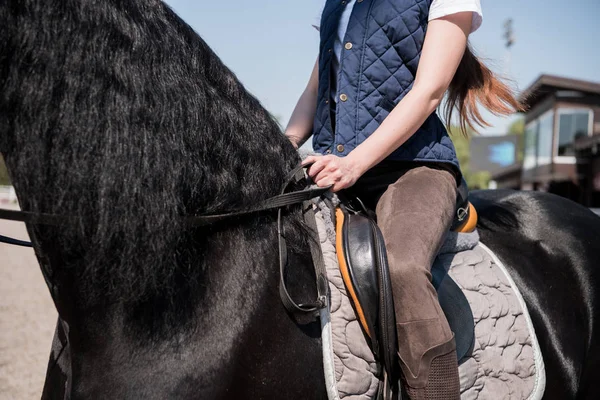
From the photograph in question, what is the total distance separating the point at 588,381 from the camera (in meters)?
2.69

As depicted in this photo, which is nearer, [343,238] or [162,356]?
[162,356]

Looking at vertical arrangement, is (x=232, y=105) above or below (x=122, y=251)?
above

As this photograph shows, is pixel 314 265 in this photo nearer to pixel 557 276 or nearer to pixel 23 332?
pixel 557 276

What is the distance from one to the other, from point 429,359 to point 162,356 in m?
0.85

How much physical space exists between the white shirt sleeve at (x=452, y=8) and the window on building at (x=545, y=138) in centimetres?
1955

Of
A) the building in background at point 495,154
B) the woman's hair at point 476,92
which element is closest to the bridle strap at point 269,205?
the woman's hair at point 476,92

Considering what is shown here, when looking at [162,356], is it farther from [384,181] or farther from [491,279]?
[491,279]

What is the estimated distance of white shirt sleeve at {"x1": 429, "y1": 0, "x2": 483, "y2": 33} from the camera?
76.8 inches

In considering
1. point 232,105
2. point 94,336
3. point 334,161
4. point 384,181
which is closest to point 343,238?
point 334,161

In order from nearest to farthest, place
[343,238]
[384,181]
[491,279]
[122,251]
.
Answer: [122,251] → [343,238] → [384,181] → [491,279]

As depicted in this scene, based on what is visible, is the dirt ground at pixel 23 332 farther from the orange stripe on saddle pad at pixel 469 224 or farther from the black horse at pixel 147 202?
the orange stripe on saddle pad at pixel 469 224

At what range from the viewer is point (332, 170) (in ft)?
6.17

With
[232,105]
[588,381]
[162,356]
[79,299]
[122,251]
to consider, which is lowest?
[588,381]

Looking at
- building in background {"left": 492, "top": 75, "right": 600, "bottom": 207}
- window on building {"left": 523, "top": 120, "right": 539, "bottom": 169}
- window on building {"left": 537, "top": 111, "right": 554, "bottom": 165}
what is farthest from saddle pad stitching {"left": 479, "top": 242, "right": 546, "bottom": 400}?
window on building {"left": 523, "top": 120, "right": 539, "bottom": 169}
